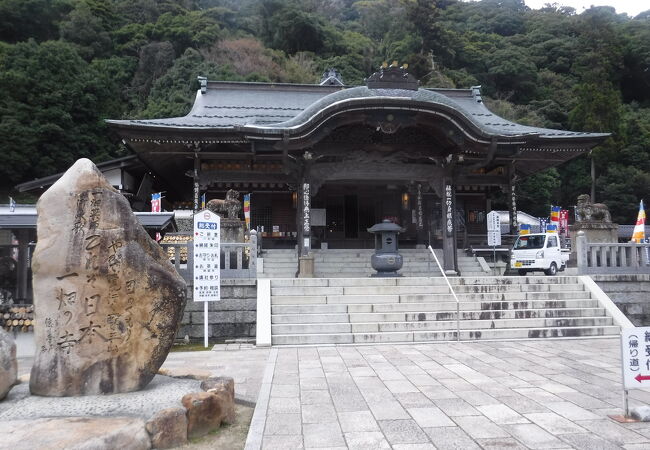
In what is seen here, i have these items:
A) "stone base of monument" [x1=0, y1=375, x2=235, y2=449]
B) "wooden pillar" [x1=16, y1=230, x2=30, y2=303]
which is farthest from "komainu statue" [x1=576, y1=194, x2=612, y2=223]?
"wooden pillar" [x1=16, y1=230, x2=30, y2=303]

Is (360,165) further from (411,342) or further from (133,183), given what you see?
(133,183)

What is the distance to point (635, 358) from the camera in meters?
4.36

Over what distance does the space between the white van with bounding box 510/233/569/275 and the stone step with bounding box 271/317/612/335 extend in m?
6.56

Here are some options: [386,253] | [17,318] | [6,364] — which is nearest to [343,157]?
[386,253]

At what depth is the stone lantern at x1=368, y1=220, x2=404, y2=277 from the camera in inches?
458

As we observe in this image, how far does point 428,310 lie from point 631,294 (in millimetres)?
5805

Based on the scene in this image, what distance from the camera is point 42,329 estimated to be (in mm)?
4215

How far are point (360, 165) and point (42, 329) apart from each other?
10.6 metres

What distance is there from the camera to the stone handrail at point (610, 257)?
1144 centimetres

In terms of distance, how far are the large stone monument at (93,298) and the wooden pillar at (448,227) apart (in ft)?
33.3

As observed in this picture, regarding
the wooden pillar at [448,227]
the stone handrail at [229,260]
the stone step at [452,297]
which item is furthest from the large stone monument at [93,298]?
the wooden pillar at [448,227]

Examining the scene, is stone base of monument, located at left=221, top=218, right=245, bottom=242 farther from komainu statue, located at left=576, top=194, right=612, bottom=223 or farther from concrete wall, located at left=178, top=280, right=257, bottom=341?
komainu statue, located at left=576, top=194, right=612, bottom=223

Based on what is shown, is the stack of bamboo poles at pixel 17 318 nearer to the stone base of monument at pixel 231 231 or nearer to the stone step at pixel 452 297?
the stone base of monument at pixel 231 231

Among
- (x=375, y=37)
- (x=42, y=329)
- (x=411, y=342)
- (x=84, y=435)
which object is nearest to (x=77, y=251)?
(x=42, y=329)
